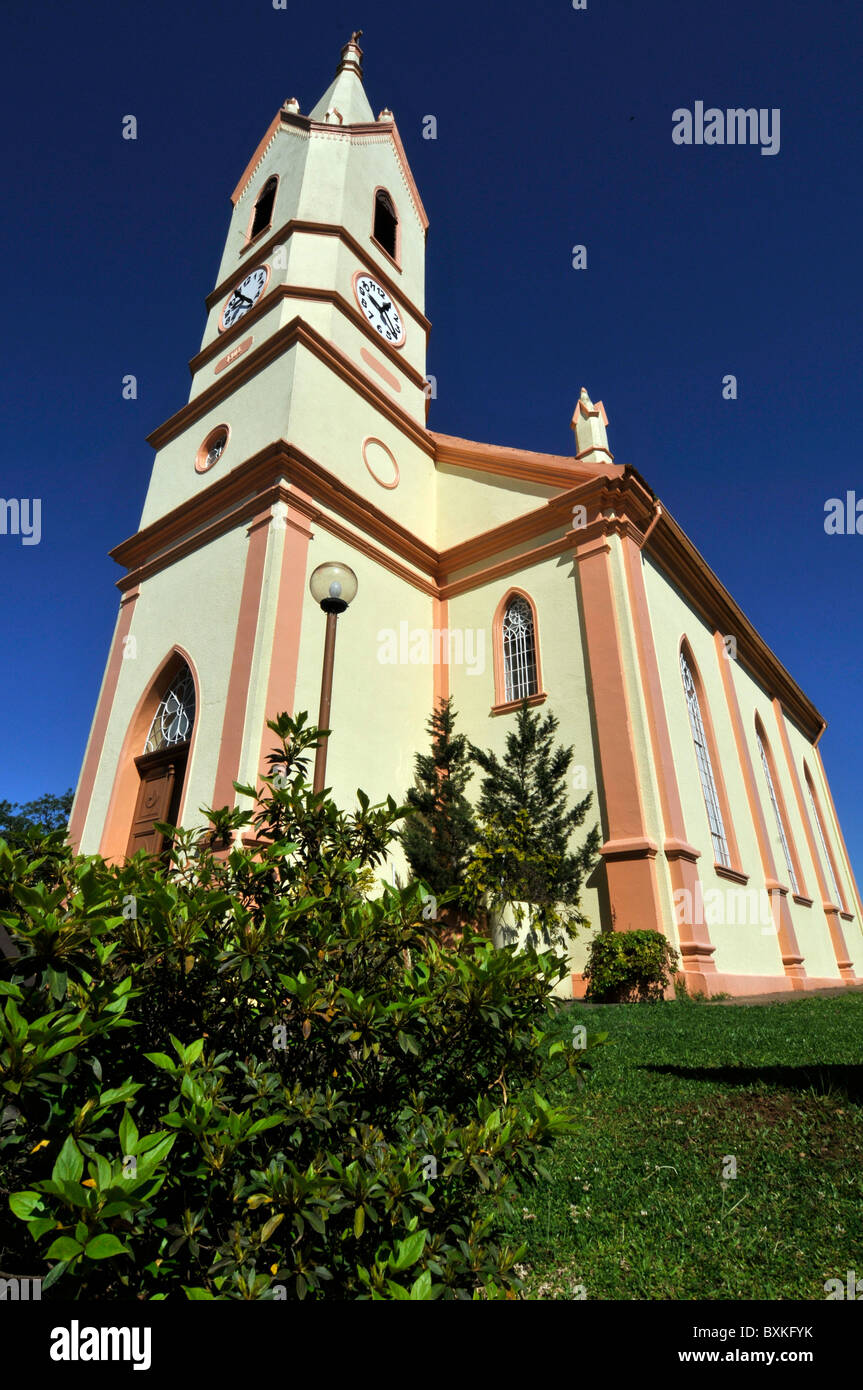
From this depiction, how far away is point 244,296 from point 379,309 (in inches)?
120

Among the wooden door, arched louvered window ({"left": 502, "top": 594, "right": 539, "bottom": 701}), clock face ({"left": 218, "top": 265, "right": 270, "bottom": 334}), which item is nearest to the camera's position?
the wooden door

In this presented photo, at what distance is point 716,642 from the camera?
52.2ft

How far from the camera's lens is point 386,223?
17359mm

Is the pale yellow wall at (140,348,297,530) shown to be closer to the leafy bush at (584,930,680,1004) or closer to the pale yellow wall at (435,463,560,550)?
the pale yellow wall at (435,463,560,550)

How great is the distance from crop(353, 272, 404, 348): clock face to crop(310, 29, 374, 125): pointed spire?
16.7ft

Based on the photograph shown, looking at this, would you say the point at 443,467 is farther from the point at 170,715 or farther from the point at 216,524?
the point at 170,715

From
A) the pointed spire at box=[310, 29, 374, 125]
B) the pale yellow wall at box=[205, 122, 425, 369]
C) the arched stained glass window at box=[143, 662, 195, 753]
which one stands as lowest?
the arched stained glass window at box=[143, 662, 195, 753]

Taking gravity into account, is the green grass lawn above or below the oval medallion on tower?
below

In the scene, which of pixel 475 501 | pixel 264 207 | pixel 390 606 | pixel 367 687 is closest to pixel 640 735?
pixel 367 687

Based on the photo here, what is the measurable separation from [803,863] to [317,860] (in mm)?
18622

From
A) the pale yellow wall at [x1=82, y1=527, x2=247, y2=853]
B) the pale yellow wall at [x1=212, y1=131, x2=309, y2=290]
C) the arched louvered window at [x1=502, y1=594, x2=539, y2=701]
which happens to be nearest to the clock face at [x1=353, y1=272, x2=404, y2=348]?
the pale yellow wall at [x1=212, y1=131, x2=309, y2=290]

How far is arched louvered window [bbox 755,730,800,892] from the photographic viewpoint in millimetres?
16719
